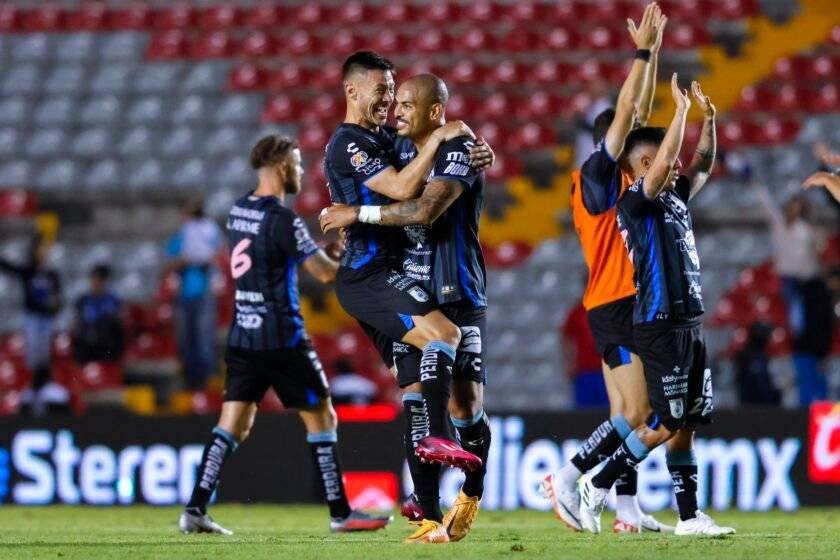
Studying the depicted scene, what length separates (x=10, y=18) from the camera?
22328 mm

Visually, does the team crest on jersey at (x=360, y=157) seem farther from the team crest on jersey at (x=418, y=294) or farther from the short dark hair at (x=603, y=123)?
the short dark hair at (x=603, y=123)

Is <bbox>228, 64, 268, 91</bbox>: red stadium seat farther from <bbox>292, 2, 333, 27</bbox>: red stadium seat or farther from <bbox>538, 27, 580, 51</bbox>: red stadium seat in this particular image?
<bbox>538, 27, 580, 51</bbox>: red stadium seat

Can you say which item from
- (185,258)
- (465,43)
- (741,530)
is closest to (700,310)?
(741,530)

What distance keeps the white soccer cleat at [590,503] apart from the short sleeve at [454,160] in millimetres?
2022

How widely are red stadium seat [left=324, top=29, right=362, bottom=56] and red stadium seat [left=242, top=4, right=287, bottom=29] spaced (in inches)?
34.5

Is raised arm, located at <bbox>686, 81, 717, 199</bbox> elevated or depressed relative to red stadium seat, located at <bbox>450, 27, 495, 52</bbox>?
depressed

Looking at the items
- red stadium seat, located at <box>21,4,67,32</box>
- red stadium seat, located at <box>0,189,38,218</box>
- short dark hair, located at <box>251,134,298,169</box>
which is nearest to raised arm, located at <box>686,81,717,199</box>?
short dark hair, located at <box>251,134,298,169</box>

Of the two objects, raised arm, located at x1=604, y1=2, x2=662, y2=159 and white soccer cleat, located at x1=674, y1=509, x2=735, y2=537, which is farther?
white soccer cleat, located at x1=674, y1=509, x2=735, y2=537

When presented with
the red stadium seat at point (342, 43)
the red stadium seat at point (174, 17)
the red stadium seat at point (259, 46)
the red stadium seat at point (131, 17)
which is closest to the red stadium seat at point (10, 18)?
the red stadium seat at point (131, 17)

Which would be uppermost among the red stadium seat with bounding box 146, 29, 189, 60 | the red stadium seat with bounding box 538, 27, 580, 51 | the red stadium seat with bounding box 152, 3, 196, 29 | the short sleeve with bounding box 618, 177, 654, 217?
the red stadium seat with bounding box 152, 3, 196, 29

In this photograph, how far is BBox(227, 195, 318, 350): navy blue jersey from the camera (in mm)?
9445

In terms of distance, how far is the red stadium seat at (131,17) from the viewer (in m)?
22.0

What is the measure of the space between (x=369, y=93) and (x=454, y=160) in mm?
682

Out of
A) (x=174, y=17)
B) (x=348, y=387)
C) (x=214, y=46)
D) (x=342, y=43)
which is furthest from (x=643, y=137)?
(x=174, y=17)
